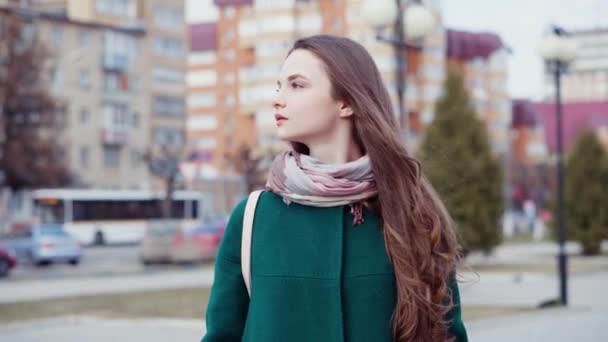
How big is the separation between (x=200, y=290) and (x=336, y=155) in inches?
715

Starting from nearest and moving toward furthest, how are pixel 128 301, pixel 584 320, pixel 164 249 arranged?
pixel 584 320 → pixel 128 301 → pixel 164 249

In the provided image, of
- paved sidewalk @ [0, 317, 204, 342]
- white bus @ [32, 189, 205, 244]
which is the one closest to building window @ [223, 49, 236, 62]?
white bus @ [32, 189, 205, 244]

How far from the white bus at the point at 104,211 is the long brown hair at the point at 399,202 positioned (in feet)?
150

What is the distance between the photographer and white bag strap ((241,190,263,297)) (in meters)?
2.98

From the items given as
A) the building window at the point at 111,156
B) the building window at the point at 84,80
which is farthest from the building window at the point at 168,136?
the building window at the point at 84,80

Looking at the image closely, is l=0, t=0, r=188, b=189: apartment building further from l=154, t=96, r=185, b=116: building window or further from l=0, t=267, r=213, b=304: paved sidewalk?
l=0, t=267, r=213, b=304: paved sidewalk

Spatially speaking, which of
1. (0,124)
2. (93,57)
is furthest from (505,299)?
(93,57)

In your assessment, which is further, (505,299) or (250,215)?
(505,299)

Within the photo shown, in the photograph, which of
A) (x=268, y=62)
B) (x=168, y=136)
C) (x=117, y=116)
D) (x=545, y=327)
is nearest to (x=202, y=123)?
(x=268, y=62)

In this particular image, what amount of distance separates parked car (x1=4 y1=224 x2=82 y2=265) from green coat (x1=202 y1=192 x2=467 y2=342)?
32659 mm

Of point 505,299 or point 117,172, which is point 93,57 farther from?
point 505,299

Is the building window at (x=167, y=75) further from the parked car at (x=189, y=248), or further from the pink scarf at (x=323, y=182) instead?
the pink scarf at (x=323, y=182)

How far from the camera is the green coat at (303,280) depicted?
115 inches

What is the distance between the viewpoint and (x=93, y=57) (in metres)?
68.9
